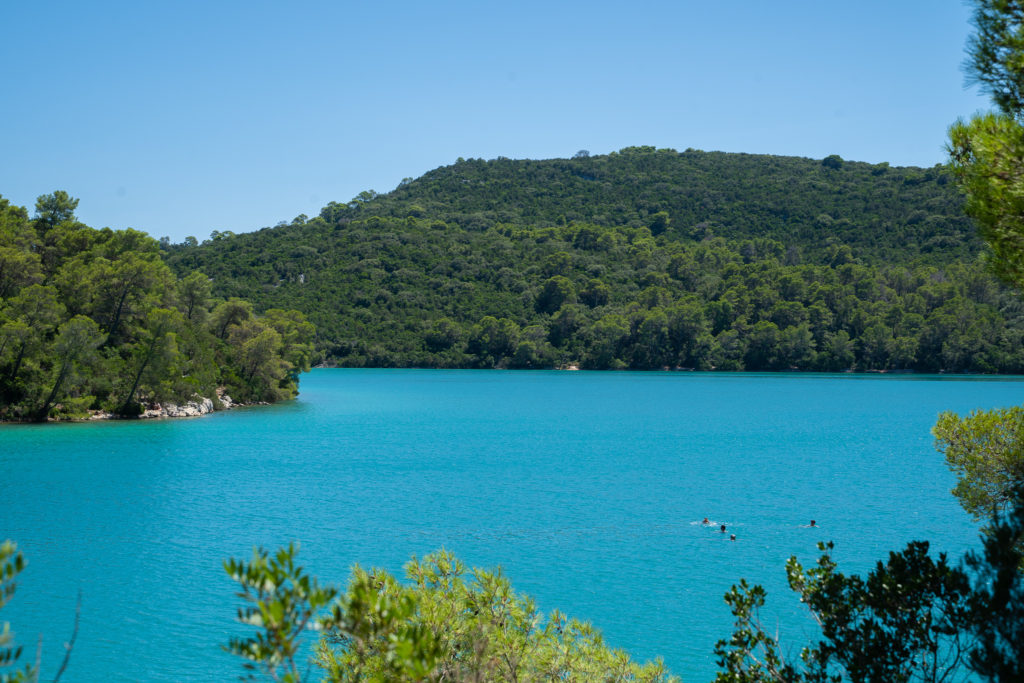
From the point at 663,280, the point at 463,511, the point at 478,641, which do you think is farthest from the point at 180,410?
the point at 663,280

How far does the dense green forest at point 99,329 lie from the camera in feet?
117

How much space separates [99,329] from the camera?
127ft

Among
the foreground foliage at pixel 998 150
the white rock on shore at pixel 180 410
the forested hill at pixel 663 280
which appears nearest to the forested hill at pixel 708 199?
the forested hill at pixel 663 280

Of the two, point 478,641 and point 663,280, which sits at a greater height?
point 663,280

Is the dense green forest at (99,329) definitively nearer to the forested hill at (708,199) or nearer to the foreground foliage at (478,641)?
the foreground foliage at (478,641)

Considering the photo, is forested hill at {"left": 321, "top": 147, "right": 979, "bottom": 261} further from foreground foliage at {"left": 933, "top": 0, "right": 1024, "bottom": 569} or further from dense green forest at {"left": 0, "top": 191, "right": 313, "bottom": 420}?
foreground foliage at {"left": 933, "top": 0, "right": 1024, "bottom": 569}

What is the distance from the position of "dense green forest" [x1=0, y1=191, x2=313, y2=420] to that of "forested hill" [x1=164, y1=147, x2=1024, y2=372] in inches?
1612

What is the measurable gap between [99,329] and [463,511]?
26.3 metres

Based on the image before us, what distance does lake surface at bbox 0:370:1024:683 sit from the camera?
14039 mm

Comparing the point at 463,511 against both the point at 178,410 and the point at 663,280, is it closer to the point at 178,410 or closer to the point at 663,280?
the point at 178,410

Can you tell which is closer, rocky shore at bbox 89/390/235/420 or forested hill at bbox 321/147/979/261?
rocky shore at bbox 89/390/235/420

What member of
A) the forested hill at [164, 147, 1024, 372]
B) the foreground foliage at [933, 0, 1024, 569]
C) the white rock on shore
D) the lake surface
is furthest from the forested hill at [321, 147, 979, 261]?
the foreground foliage at [933, 0, 1024, 569]

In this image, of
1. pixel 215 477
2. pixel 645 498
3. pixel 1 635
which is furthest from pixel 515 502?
pixel 1 635

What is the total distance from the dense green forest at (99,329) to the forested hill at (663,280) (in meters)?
40.9
